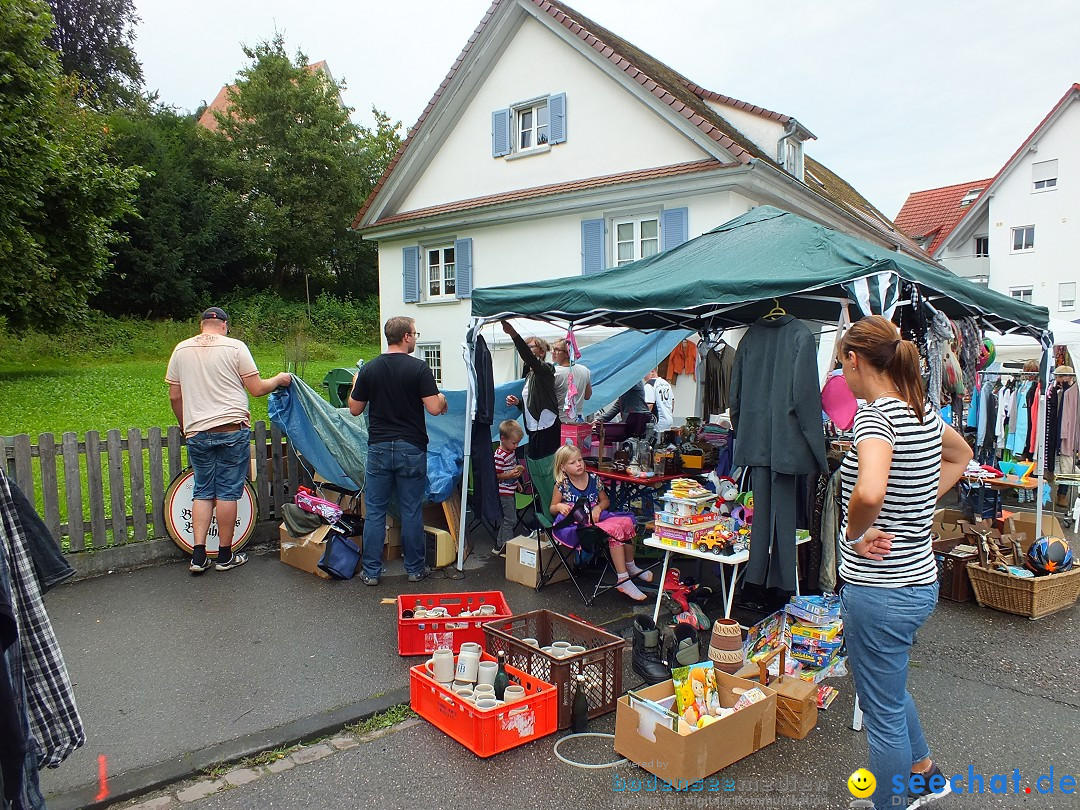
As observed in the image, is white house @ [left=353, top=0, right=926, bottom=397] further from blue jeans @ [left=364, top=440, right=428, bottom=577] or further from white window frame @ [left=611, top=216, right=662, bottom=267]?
blue jeans @ [left=364, top=440, right=428, bottom=577]

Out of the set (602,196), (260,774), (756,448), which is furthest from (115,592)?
(602,196)

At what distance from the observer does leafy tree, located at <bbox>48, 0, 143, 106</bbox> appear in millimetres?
28047

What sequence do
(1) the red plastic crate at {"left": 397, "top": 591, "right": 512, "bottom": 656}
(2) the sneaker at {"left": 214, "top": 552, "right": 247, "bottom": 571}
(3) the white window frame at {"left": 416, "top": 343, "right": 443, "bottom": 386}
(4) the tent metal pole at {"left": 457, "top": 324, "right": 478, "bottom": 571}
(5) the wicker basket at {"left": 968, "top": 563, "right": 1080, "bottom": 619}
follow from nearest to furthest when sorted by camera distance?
(1) the red plastic crate at {"left": 397, "top": 591, "right": 512, "bottom": 656} < (5) the wicker basket at {"left": 968, "top": 563, "right": 1080, "bottom": 619} < (2) the sneaker at {"left": 214, "top": 552, "right": 247, "bottom": 571} < (4) the tent metal pole at {"left": 457, "top": 324, "right": 478, "bottom": 571} < (3) the white window frame at {"left": 416, "top": 343, "right": 443, "bottom": 386}

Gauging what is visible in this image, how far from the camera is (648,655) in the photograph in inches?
151

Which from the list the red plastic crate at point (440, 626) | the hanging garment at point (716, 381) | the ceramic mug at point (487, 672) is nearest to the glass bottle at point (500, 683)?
the ceramic mug at point (487, 672)

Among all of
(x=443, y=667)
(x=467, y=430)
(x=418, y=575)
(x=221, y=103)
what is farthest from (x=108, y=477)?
(x=221, y=103)

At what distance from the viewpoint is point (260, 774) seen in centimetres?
307

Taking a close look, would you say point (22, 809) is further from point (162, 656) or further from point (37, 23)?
point (37, 23)

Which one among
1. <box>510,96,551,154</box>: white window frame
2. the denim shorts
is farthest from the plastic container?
<box>510,96,551,154</box>: white window frame

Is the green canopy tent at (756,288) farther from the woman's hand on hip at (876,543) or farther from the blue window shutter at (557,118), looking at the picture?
the blue window shutter at (557,118)

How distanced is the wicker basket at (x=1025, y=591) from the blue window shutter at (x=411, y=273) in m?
14.6

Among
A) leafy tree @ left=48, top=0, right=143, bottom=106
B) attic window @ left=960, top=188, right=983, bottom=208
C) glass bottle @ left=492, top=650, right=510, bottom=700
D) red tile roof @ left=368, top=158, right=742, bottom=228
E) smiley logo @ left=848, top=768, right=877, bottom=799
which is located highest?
leafy tree @ left=48, top=0, right=143, bottom=106

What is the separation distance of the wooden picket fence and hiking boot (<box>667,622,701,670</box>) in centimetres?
410

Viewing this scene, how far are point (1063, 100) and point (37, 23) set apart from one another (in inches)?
1223
